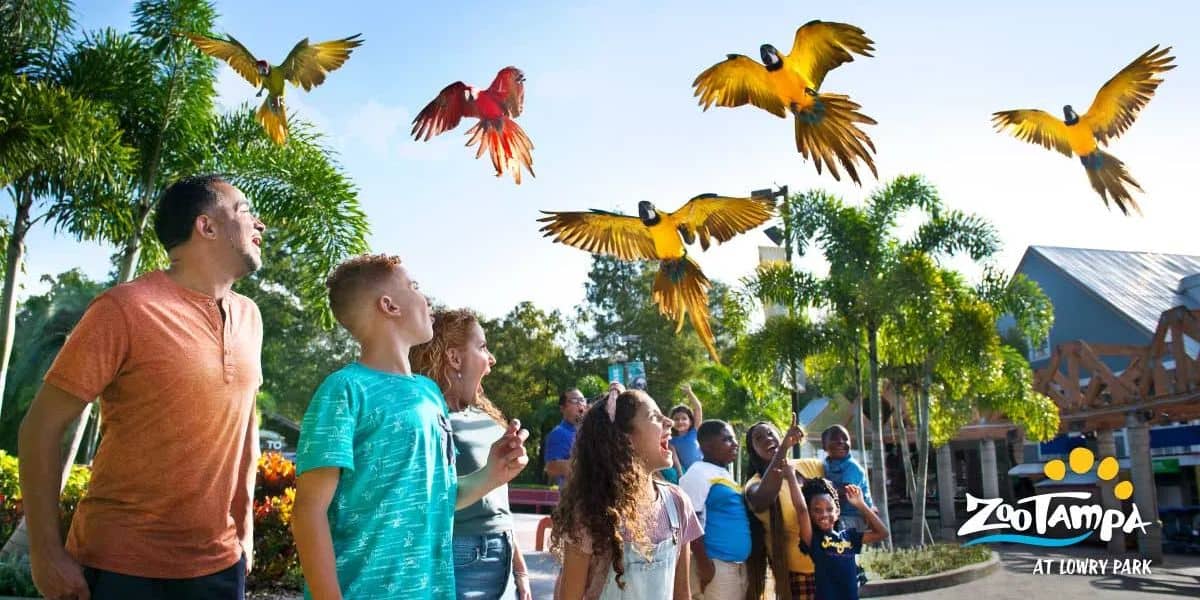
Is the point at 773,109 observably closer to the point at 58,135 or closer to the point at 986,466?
the point at 58,135

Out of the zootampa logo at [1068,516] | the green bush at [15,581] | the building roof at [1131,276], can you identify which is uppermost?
the building roof at [1131,276]

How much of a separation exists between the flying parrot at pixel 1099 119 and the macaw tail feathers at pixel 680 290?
189 centimetres

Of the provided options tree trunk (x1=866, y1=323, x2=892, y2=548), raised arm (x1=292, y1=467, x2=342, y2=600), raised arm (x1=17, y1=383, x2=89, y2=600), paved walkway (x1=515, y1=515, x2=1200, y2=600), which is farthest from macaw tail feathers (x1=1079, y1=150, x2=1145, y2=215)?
tree trunk (x1=866, y1=323, x2=892, y2=548)

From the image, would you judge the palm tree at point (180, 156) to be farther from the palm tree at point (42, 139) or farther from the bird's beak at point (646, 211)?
the bird's beak at point (646, 211)

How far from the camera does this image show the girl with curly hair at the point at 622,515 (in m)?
2.95

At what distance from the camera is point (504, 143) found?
3.05 meters

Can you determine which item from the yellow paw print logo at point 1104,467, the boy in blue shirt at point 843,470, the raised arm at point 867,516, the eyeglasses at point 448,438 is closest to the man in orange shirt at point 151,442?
the eyeglasses at point 448,438

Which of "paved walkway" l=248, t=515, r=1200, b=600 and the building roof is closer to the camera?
"paved walkway" l=248, t=515, r=1200, b=600

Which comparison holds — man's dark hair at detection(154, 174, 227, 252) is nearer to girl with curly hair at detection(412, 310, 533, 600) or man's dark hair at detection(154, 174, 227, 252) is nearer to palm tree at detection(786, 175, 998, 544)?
girl with curly hair at detection(412, 310, 533, 600)

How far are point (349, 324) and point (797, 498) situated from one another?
285cm

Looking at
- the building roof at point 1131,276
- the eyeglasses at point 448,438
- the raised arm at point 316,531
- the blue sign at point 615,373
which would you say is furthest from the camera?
the building roof at point 1131,276

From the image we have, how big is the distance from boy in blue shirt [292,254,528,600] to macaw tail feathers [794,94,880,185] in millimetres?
1320

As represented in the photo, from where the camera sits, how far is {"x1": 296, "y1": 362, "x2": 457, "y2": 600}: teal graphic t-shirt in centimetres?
195

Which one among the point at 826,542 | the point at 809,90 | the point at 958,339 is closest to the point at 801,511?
the point at 826,542
